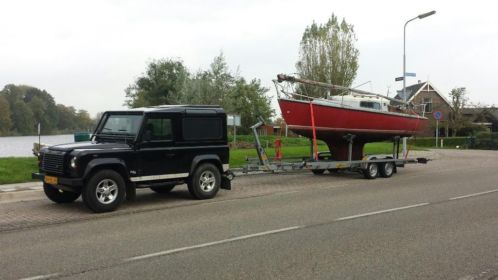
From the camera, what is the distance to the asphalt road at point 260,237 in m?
5.86

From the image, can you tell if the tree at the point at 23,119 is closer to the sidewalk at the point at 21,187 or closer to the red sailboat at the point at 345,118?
the sidewalk at the point at 21,187

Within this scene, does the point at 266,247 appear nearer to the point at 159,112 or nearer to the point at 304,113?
the point at 159,112

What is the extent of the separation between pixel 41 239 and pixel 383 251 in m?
4.94

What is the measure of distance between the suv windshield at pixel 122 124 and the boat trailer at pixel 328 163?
12.0 feet

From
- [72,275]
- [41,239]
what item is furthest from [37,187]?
[72,275]

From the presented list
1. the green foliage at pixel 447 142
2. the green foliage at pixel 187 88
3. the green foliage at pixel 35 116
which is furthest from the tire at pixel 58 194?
the green foliage at pixel 447 142

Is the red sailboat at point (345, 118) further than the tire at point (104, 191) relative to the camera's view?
Yes

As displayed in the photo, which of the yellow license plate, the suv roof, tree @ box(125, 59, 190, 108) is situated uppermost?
tree @ box(125, 59, 190, 108)

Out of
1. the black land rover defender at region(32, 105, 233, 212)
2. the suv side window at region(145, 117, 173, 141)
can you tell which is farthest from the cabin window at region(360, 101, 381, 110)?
the suv side window at region(145, 117, 173, 141)

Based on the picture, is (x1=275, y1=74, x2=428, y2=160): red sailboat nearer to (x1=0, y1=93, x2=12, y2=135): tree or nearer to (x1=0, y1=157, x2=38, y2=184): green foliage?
(x1=0, y1=157, x2=38, y2=184): green foliage

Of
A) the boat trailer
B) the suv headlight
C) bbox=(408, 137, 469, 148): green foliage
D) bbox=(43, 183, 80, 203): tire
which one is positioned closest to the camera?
the suv headlight

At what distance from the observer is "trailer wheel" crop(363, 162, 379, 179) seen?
1652 cm

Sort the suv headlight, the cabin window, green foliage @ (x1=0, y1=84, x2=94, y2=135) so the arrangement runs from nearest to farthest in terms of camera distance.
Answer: the suv headlight, the cabin window, green foliage @ (x1=0, y1=84, x2=94, y2=135)

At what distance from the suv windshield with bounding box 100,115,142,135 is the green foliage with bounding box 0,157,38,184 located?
444 centimetres
